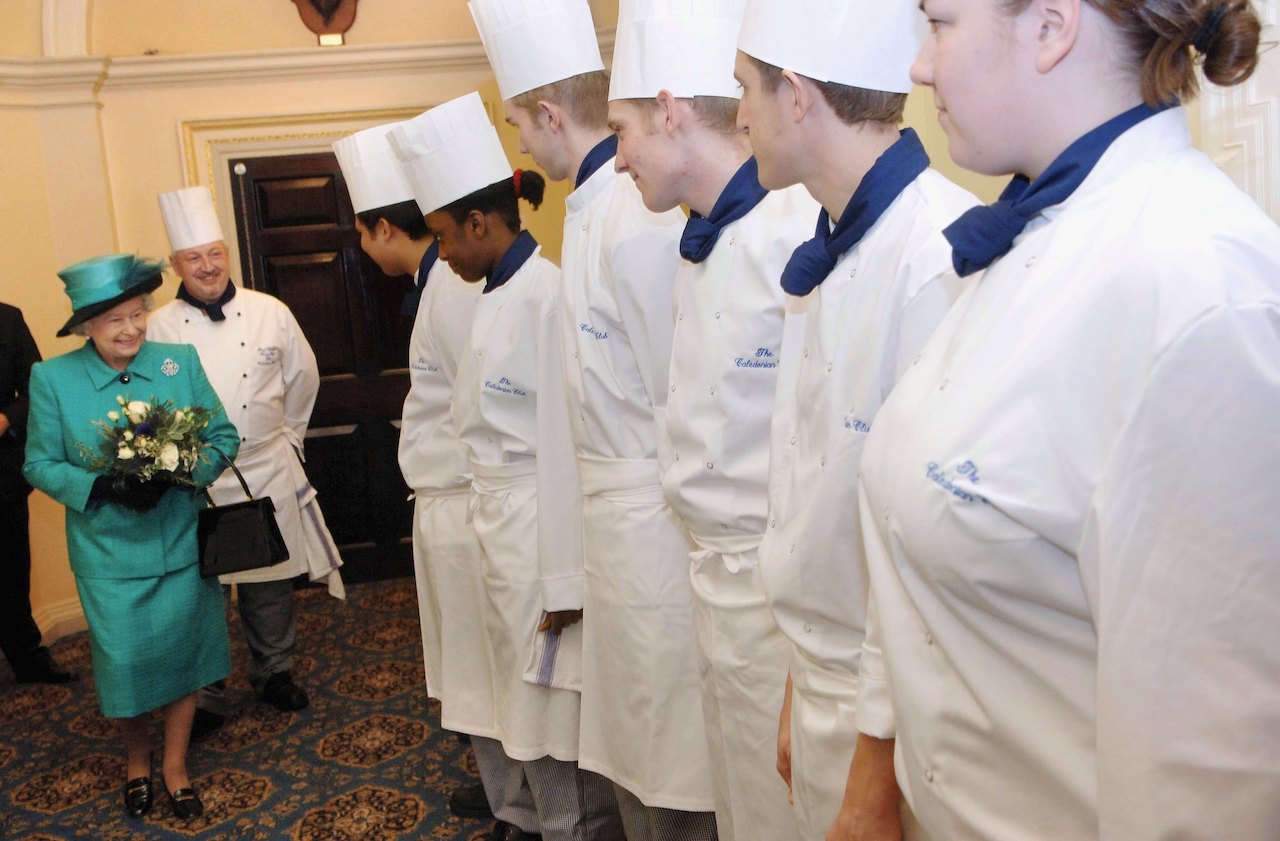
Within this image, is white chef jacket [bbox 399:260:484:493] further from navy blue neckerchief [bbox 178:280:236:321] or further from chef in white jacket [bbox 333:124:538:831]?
navy blue neckerchief [bbox 178:280:236:321]

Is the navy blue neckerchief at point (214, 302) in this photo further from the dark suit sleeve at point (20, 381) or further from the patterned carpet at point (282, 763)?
the patterned carpet at point (282, 763)

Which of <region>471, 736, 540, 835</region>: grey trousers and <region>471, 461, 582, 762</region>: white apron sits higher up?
<region>471, 461, 582, 762</region>: white apron

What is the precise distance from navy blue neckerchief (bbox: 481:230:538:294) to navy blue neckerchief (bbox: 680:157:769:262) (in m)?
0.83

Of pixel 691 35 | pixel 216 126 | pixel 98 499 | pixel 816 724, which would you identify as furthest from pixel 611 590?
pixel 216 126

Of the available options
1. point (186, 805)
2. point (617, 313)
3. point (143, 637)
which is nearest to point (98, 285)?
point (143, 637)

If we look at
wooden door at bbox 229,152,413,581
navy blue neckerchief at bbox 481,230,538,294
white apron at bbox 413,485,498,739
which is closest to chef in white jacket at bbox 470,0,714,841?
navy blue neckerchief at bbox 481,230,538,294

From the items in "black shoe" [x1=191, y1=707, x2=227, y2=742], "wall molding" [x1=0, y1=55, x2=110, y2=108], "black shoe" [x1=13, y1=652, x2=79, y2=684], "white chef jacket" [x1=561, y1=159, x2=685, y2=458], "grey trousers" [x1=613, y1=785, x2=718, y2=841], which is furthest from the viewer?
"wall molding" [x1=0, y1=55, x2=110, y2=108]

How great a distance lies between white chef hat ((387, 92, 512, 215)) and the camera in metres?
2.55

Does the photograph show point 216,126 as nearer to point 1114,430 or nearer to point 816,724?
point 816,724

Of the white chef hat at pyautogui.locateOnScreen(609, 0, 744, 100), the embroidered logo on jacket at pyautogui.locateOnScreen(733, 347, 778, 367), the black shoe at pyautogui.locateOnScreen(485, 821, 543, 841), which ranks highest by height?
the white chef hat at pyautogui.locateOnScreen(609, 0, 744, 100)

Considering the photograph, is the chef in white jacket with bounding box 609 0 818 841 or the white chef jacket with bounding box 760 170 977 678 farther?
the chef in white jacket with bounding box 609 0 818 841

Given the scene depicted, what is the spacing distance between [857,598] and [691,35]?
949 mm

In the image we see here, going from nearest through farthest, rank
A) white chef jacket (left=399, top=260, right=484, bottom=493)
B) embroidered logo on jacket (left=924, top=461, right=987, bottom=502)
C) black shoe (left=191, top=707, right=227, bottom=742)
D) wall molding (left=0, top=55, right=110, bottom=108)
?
1. embroidered logo on jacket (left=924, top=461, right=987, bottom=502)
2. white chef jacket (left=399, top=260, right=484, bottom=493)
3. black shoe (left=191, top=707, right=227, bottom=742)
4. wall molding (left=0, top=55, right=110, bottom=108)

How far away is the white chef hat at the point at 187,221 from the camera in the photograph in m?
3.91
